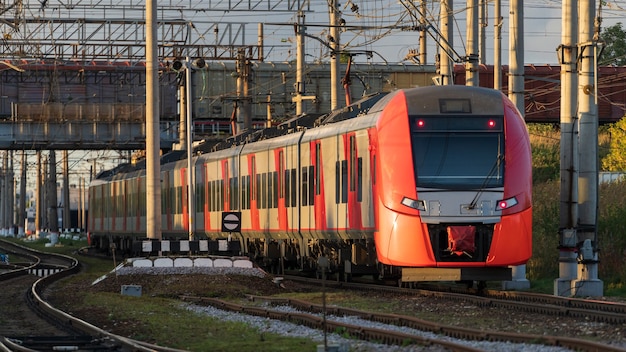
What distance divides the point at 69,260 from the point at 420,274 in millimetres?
32529

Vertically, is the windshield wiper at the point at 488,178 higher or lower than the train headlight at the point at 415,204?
higher

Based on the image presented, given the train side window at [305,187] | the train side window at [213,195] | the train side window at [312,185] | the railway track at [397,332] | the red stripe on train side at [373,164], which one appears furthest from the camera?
the train side window at [213,195]

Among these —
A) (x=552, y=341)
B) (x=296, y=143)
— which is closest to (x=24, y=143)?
(x=296, y=143)

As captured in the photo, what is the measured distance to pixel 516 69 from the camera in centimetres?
2766

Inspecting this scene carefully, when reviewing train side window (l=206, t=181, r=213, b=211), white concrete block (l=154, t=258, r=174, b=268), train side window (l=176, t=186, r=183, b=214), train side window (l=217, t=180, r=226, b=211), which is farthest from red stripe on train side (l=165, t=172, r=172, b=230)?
white concrete block (l=154, t=258, r=174, b=268)

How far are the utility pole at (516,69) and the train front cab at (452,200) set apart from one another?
4.17 meters

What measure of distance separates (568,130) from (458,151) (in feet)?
11.1

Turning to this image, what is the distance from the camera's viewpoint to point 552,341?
45.8ft

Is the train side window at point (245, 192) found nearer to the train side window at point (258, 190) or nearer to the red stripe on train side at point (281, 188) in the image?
the train side window at point (258, 190)

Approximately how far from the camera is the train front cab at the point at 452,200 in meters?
21.9

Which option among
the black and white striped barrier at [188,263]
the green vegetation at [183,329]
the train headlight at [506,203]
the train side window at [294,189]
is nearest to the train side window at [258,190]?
the train side window at [294,189]

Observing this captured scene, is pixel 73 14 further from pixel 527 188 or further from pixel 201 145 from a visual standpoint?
pixel 527 188

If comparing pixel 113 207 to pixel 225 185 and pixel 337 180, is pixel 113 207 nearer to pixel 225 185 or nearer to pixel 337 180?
pixel 225 185

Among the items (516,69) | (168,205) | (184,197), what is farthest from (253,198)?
(168,205)
